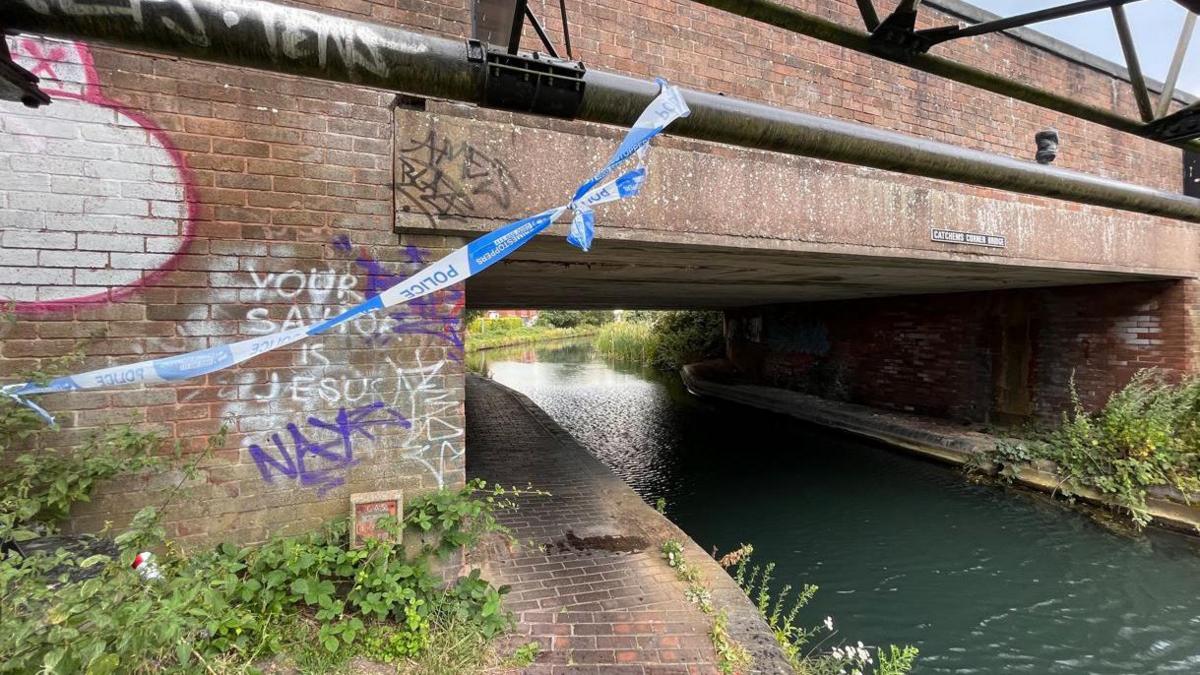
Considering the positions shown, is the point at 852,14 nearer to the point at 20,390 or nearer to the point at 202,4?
the point at 202,4

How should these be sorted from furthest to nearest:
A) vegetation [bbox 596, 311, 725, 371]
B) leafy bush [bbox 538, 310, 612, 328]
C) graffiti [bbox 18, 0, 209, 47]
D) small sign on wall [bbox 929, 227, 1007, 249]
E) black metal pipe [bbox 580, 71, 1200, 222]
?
leafy bush [bbox 538, 310, 612, 328] → vegetation [bbox 596, 311, 725, 371] → small sign on wall [bbox 929, 227, 1007, 249] → black metal pipe [bbox 580, 71, 1200, 222] → graffiti [bbox 18, 0, 209, 47]

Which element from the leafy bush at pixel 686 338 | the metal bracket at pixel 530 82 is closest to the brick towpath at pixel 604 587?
the metal bracket at pixel 530 82

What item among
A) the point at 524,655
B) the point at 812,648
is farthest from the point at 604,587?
the point at 812,648

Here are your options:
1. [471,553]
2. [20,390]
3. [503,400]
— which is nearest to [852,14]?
[471,553]

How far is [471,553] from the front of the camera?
3.72m

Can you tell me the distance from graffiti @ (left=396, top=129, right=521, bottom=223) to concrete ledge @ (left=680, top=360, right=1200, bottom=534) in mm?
7850

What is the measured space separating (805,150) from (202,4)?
1493 mm

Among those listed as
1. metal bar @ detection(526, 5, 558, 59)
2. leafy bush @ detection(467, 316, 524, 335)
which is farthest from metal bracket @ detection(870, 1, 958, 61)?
leafy bush @ detection(467, 316, 524, 335)

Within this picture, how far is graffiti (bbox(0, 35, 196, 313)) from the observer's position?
90.2 inches

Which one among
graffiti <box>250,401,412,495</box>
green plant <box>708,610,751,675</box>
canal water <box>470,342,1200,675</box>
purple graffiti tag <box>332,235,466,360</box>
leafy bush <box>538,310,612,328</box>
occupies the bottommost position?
canal water <box>470,342,1200,675</box>

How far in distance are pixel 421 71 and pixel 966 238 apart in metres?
5.23

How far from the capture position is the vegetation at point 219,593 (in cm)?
165

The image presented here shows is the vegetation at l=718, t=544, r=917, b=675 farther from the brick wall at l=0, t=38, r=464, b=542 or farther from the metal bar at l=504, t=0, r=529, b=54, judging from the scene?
the metal bar at l=504, t=0, r=529, b=54

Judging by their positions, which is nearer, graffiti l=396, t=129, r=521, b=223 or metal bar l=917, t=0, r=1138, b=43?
metal bar l=917, t=0, r=1138, b=43
